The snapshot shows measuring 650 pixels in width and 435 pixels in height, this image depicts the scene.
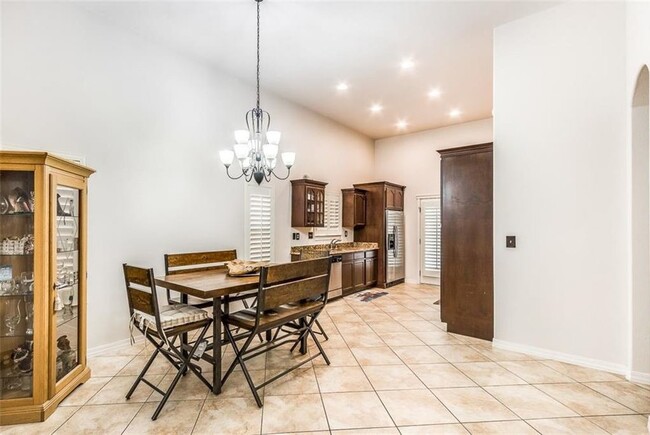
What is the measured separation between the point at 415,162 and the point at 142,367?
6.21 m

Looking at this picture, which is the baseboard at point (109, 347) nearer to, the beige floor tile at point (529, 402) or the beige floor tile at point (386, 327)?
the beige floor tile at point (386, 327)

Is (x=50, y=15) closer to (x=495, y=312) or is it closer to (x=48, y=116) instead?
(x=48, y=116)

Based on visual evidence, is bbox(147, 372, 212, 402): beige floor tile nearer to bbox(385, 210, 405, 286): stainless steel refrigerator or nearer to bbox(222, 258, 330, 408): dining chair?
bbox(222, 258, 330, 408): dining chair

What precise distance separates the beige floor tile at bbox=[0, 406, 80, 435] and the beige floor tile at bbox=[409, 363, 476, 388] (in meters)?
2.63

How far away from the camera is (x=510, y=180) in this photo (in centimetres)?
328

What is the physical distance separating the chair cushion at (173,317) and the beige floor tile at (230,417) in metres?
0.61

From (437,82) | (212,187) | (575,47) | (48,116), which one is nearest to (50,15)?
(48,116)

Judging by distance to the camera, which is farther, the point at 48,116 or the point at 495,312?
the point at 495,312

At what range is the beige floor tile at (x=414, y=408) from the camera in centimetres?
206

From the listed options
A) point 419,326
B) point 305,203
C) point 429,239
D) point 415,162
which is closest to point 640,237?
point 419,326

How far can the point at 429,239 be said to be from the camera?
682 centimetres

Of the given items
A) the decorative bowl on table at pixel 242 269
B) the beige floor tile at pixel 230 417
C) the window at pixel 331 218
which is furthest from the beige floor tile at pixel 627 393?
the window at pixel 331 218

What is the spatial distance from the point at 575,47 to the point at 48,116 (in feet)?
16.3

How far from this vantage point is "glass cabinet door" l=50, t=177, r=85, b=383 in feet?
7.31
